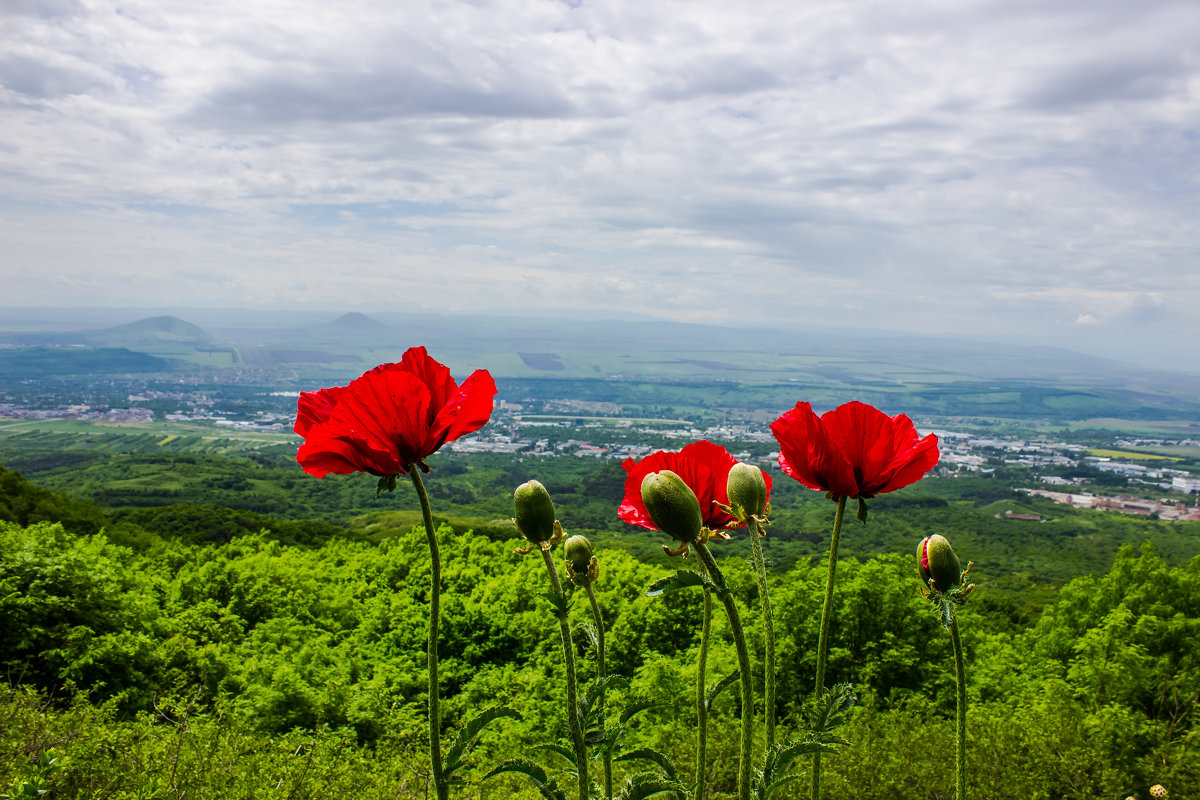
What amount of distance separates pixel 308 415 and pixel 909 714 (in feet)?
41.5

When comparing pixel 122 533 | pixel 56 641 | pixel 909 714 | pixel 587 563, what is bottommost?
pixel 122 533

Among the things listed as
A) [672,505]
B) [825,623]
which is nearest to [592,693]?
[672,505]

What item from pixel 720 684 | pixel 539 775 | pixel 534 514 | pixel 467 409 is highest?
pixel 467 409

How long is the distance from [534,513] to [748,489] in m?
0.49

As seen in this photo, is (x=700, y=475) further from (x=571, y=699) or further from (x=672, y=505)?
(x=571, y=699)

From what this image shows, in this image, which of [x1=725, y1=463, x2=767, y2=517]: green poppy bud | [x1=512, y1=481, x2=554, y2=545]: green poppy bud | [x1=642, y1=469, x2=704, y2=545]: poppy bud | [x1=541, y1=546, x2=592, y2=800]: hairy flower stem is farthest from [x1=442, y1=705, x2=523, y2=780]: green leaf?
[x1=725, y1=463, x2=767, y2=517]: green poppy bud

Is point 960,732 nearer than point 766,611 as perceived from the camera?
No

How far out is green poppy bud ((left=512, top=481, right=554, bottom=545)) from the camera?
1.53 m

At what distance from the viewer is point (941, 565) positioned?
5.25 ft

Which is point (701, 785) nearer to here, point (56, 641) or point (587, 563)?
point (587, 563)

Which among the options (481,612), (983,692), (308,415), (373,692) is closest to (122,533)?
(481,612)

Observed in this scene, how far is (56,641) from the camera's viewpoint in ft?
34.1

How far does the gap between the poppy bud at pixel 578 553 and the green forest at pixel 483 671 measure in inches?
3.4

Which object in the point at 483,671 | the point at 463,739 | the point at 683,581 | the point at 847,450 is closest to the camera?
the point at 683,581
